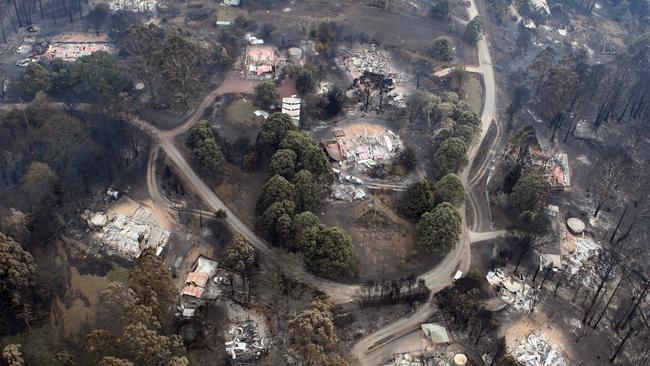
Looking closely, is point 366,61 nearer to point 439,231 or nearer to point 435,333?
point 439,231

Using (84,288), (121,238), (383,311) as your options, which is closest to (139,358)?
(84,288)

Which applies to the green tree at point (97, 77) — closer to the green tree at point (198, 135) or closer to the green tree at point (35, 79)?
the green tree at point (35, 79)

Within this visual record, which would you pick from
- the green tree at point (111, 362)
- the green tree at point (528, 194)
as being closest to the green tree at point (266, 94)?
the green tree at point (528, 194)

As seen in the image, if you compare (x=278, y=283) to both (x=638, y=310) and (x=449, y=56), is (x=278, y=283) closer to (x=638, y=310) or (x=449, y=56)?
(x=638, y=310)

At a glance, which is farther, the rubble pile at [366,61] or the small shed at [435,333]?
the rubble pile at [366,61]

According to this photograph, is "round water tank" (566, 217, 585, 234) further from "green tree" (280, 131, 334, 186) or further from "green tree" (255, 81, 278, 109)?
"green tree" (255, 81, 278, 109)

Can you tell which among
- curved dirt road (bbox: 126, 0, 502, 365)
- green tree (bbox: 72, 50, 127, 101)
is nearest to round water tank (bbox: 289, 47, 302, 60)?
curved dirt road (bbox: 126, 0, 502, 365)
